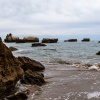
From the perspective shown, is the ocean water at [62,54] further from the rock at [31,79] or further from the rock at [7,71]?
the rock at [7,71]

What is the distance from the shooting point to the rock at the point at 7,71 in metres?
8.55

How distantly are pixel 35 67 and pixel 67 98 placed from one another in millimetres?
7733

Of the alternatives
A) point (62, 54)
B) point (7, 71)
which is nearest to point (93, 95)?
point (7, 71)

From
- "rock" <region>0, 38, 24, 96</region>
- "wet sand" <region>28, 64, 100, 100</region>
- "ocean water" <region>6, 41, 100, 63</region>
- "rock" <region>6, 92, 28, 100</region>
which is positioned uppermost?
"rock" <region>0, 38, 24, 96</region>

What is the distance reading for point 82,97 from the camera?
9.00 metres

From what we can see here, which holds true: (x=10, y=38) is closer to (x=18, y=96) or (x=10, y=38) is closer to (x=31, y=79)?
(x=31, y=79)

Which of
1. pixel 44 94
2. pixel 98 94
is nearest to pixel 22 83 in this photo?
pixel 44 94

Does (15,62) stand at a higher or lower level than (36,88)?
higher

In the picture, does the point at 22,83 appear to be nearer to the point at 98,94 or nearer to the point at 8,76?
the point at 8,76

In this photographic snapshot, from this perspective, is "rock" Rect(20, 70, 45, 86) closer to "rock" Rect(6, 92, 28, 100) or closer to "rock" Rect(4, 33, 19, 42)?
"rock" Rect(6, 92, 28, 100)

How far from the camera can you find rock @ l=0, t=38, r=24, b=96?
8.55 m

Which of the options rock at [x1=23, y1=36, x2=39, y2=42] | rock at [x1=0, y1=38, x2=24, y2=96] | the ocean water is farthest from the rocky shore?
rock at [x1=23, y1=36, x2=39, y2=42]

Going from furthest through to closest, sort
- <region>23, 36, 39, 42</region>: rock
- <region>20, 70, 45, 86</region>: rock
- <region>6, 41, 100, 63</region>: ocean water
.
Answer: <region>23, 36, 39, 42</region>: rock < <region>6, 41, 100, 63</region>: ocean water < <region>20, 70, 45, 86</region>: rock

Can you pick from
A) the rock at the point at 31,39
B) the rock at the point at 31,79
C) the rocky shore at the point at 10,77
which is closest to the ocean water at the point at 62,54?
the rock at the point at 31,79
